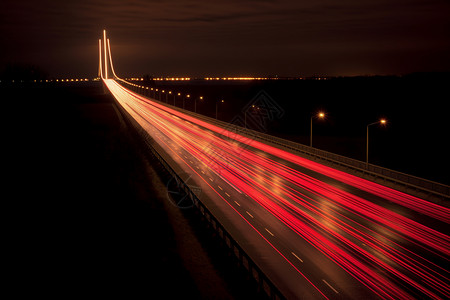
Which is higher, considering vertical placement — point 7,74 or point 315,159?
point 7,74

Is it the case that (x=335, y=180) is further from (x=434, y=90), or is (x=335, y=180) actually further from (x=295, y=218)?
(x=434, y=90)

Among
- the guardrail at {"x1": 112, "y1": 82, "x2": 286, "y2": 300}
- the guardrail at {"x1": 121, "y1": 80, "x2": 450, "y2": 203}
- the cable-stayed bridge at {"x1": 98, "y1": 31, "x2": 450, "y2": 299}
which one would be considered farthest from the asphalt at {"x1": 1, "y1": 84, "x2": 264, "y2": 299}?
the guardrail at {"x1": 121, "y1": 80, "x2": 450, "y2": 203}

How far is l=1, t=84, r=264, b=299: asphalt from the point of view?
1379 cm

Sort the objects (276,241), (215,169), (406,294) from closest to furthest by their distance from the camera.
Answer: (406,294) < (276,241) < (215,169)

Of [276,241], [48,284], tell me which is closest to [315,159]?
[276,241]

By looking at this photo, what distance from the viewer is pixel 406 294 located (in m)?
12.0

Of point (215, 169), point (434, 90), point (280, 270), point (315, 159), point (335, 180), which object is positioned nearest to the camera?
point (280, 270)

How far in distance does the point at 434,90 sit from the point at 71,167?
109707mm

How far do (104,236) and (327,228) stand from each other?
919cm

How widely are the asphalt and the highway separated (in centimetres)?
169

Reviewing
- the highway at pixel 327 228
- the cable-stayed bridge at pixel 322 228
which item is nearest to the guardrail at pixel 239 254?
the cable-stayed bridge at pixel 322 228

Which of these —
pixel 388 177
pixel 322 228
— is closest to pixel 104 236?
Answer: pixel 322 228

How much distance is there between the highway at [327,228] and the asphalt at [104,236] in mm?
1692

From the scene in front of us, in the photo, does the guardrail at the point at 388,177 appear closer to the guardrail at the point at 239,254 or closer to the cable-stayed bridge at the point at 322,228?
the cable-stayed bridge at the point at 322,228
